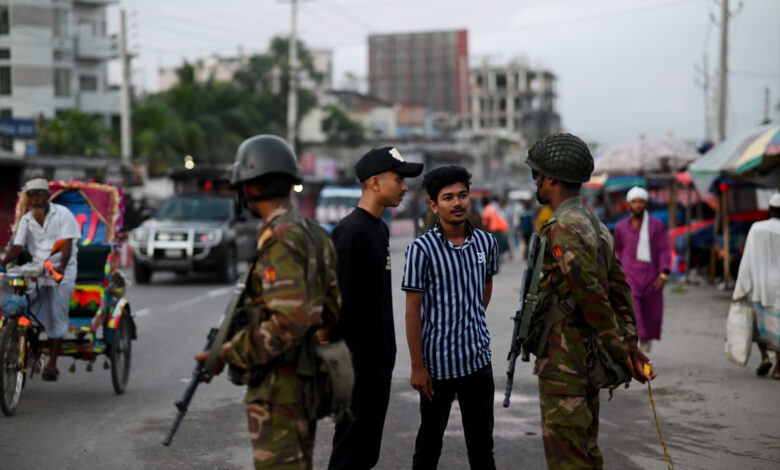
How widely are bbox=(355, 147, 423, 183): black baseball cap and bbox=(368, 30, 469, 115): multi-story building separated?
5523 inches

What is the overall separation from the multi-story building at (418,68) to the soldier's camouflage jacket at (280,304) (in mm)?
141580

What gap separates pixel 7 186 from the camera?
39.3 metres

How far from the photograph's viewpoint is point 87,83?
213 feet

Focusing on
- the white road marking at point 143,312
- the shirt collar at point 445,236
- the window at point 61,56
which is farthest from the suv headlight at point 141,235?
the window at point 61,56

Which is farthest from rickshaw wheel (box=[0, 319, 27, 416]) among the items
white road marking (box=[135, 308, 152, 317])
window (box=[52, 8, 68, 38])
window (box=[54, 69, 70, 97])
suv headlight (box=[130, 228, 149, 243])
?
window (box=[54, 69, 70, 97])

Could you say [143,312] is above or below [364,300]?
below

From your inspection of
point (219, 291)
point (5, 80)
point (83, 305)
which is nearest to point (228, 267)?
point (219, 291)

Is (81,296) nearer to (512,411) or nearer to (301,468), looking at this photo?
(512,411)

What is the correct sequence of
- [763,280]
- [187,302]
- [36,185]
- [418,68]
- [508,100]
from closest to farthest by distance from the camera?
[36,185], [763,280], [187,302], [418,68], [508,100]

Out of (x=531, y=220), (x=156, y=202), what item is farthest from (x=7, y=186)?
(x=531, y=220)

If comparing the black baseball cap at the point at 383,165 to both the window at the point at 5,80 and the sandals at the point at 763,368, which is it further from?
the window at the point at 5,80

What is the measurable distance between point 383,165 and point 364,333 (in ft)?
2.74

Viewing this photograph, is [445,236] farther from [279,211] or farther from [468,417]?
[279,211]

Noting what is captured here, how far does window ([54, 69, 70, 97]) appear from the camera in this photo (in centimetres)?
6034
